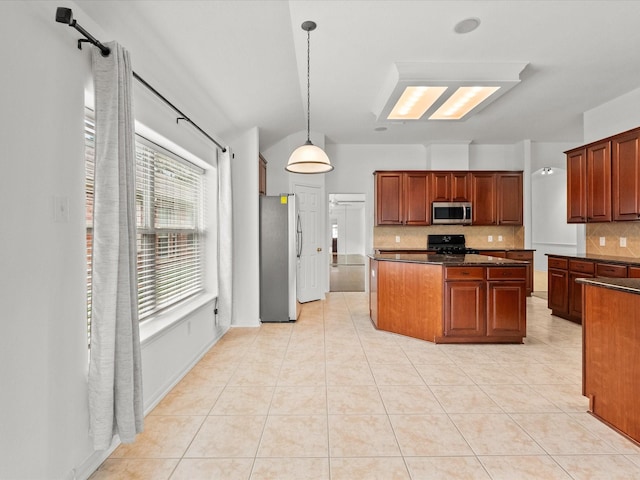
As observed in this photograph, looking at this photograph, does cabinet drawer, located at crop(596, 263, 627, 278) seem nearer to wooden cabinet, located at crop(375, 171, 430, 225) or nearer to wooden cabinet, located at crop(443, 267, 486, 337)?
wooden cabinet, located at crop(443, 267, 486, 337)

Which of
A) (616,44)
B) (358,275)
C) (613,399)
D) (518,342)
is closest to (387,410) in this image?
(613,399)

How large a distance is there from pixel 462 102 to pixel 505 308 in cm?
246

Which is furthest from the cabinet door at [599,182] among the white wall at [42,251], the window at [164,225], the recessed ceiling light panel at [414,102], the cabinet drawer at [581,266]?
the white wall at [42,251]

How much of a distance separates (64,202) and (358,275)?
811cm

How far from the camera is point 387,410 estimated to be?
236cm

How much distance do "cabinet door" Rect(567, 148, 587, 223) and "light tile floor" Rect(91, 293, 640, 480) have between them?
7.02ft

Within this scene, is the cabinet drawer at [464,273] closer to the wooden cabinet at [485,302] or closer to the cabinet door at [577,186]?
the wooden cabinet at [485,302]

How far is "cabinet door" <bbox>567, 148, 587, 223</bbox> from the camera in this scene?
4.71 metres

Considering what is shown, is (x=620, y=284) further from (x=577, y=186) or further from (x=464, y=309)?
(x=577, y=186)

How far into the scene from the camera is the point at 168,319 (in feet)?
9.30

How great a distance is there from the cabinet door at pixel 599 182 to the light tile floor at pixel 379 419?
6.50 feet

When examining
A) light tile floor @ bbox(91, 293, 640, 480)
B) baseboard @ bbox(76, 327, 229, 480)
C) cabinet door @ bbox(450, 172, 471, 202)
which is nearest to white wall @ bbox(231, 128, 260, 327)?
baseboard @ bbox(76, 327, 229, 480)

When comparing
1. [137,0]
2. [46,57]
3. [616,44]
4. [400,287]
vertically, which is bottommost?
[400,287]

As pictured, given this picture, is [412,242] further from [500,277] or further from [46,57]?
[46,57]
